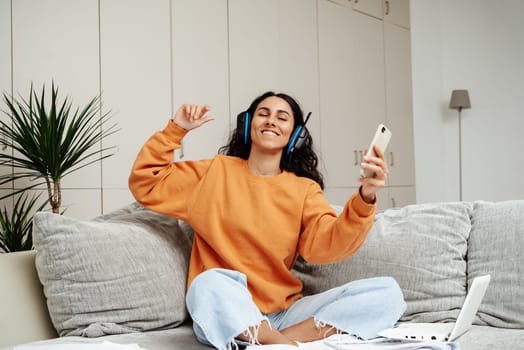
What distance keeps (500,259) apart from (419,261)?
0.24 m

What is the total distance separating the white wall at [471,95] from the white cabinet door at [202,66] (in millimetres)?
2352

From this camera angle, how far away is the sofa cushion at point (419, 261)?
1.90m

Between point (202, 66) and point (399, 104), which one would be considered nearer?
point (202, 66)

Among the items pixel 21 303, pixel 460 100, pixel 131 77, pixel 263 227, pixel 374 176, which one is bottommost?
pixel 21 303

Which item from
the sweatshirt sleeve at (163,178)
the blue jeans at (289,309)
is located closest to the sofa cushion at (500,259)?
the blue jeans at (289,309)

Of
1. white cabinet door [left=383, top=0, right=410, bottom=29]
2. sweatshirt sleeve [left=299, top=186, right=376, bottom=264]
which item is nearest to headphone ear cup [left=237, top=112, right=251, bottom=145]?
sweatshirt sleeve [left=299, top=186, right=376, bottom=264]

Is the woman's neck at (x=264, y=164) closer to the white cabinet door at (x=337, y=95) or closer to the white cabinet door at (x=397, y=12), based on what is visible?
the white cabinet door at (x=337, y=95)

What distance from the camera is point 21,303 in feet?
5.54

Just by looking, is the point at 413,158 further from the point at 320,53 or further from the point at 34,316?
the point at 34,316

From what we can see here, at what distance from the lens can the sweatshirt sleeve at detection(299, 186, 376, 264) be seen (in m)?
1.77

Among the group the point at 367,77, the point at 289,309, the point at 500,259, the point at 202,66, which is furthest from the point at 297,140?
the point at 367,77

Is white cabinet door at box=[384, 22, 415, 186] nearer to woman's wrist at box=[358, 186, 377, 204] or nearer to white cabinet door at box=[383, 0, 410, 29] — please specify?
white cabinet door at box=[383, 0, 410, 29]

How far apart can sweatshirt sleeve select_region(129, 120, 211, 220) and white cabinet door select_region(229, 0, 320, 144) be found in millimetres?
1803

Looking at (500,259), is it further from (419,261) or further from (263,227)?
(263,227)
